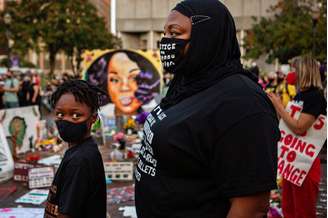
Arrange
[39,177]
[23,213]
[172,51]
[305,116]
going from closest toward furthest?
[172,51] → [305,116] → [23,213] → [39,177]

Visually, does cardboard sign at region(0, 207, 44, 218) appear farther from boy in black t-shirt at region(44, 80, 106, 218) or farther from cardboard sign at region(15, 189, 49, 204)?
boy in black t-shirt at region(44, 80, 106, 218)

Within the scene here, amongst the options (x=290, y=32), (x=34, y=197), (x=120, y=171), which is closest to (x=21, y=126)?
(x=120, y=171)

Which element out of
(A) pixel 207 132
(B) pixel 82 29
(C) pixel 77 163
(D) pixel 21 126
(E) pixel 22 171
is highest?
(B) pixel 82 29

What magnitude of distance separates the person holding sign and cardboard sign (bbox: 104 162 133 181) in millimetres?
3126

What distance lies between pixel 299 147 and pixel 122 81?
13603 mm

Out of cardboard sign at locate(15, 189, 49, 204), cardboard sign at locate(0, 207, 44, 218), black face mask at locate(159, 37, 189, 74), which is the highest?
black face mask at locate(159, 37, 189, 74)

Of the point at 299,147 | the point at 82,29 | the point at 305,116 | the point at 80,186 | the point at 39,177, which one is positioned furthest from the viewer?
A: the point at 82,29

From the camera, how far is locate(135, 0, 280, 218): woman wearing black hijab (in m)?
1.61

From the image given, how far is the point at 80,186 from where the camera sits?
7.64ft

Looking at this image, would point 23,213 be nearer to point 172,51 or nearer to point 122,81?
point 172,51

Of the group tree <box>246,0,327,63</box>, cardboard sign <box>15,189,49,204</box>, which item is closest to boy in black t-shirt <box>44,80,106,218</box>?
cardboard sign <box>15,189,49,204</box>

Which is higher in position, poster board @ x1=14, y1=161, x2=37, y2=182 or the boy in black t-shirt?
the boy in black t-shirt

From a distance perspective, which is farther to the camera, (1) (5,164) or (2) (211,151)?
(1) (5,164)

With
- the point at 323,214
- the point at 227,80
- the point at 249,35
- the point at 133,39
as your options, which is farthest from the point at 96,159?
the point at 133,39
